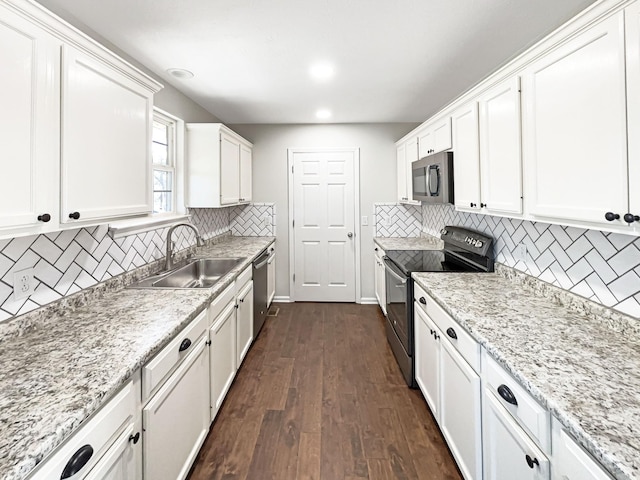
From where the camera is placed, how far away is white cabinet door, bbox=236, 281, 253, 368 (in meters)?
2.69

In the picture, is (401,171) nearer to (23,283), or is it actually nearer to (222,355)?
(222,355)

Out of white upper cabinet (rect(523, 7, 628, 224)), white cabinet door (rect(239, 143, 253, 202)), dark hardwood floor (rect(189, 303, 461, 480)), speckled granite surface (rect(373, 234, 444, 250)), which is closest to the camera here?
white upper cabinet (rect(523, 7, 628, 224))

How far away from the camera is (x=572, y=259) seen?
66.2 inches

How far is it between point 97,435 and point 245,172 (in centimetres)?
356

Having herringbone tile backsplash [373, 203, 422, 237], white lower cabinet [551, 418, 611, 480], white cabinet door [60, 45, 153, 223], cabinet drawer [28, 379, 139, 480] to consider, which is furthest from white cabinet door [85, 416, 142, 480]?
herringbone tile backsplash [373, 203, 422, 237]

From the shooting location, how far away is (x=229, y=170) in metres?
3.56

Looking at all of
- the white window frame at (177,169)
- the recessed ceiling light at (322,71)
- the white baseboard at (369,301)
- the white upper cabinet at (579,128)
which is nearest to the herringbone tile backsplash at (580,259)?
the white upper cabinet at (579,128)

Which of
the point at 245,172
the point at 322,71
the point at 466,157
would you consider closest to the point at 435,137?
the point at 466,157

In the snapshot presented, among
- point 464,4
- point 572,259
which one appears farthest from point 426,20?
point 572,259

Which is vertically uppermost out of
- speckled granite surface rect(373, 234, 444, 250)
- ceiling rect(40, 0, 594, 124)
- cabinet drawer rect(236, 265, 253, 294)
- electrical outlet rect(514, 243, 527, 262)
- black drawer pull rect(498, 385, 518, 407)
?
ceiling rect(40, 0, 594, 124)

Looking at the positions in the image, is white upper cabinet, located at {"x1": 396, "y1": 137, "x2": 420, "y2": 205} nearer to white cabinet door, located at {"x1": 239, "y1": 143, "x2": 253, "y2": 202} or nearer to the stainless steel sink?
white cabinet door, located at {"x1": 239, "y1": 143, "x2": 253, "y2": 202}

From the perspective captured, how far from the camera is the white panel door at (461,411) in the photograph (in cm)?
143

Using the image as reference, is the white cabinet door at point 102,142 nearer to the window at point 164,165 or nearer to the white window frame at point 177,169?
the white window frame at point 177,169

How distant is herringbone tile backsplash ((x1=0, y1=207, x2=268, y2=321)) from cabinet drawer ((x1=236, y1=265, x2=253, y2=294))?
0.68 m
